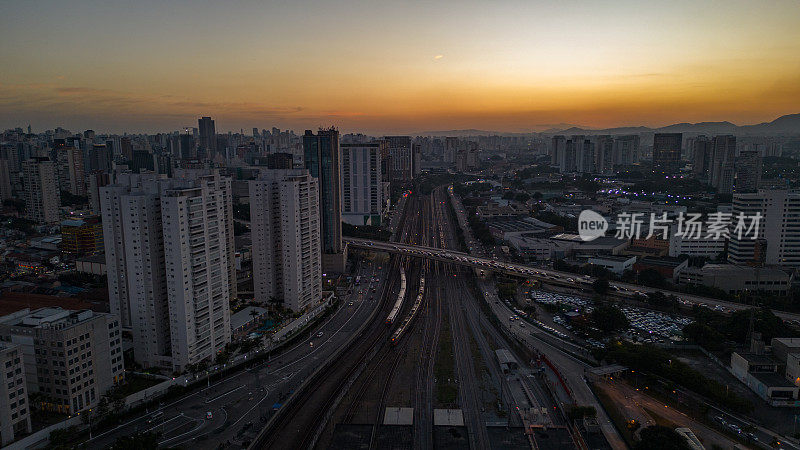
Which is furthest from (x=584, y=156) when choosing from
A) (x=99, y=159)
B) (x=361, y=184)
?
(x=99, y=159)

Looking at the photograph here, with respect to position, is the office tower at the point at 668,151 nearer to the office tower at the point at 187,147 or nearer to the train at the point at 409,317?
the train at the point at 409,317

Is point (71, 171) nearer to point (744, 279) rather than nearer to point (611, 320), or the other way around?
point (611, 320)

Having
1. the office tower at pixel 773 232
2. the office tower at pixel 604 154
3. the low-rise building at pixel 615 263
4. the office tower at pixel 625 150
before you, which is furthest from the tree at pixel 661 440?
the office tower at pixel 625 150

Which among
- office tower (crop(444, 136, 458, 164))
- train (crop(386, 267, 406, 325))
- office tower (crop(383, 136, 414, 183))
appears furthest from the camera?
office tower (crop(444, 136, 458, 164))

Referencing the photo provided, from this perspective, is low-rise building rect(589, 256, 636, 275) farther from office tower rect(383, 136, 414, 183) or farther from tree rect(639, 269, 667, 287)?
office tower rect(383, 136, 414, 183)

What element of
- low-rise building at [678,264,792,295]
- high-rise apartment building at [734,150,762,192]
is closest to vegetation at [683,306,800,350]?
low-rise building at [678,264,792,295]

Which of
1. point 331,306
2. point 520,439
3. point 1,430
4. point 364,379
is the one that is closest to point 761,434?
point 520,439

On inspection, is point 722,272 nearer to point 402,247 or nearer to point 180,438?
point 402,247
